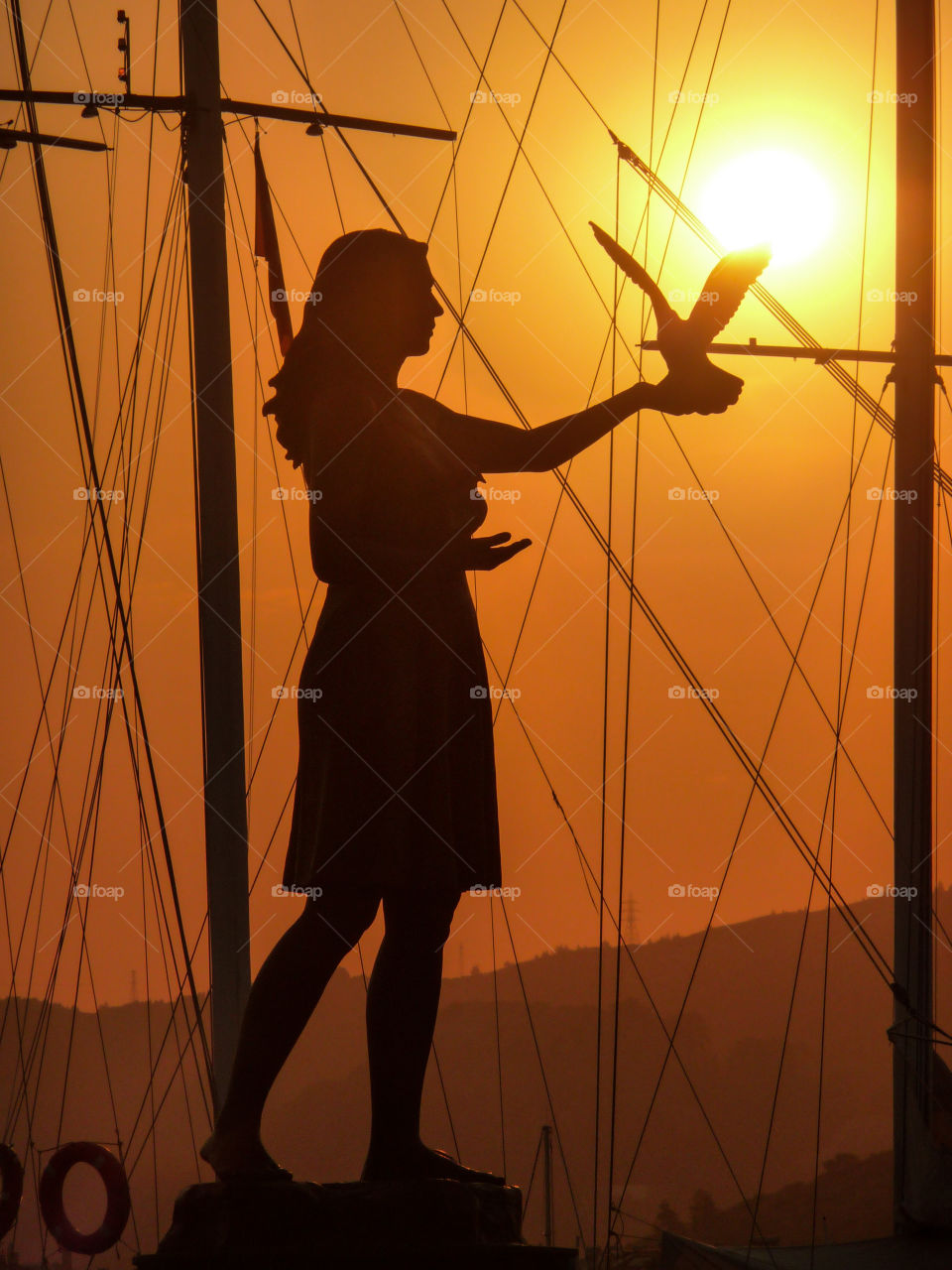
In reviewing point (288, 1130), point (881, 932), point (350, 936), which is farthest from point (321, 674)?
point (288, 1130)

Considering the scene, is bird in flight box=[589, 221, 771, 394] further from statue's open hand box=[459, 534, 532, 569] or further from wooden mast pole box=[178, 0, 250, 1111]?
wooden mast pole box=[178, 0, 250, 1111]

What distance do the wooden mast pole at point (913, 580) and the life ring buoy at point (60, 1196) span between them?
4921 mm

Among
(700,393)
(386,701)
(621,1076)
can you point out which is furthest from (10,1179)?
(621,1076)

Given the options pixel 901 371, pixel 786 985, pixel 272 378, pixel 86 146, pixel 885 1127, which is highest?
pixel 86 146

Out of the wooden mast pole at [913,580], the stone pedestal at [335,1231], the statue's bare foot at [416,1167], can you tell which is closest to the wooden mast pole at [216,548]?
the wooden mast pole at [913,580]

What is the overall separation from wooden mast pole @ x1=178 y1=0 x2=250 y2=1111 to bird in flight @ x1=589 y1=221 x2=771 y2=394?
6821mm

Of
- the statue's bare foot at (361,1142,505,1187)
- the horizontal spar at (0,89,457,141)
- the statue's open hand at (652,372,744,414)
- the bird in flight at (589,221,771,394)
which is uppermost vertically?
the horizontal spar at (0,89,457,141)

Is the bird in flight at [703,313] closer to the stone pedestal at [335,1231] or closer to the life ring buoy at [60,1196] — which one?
the stone pedestal at [335,1231]

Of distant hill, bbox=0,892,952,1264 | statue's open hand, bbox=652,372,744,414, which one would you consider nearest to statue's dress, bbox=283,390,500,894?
statue's open hand, bbox=652,372,744,414

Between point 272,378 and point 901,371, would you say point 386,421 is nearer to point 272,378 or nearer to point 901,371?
point 272,378

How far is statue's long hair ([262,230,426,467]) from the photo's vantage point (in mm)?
4574

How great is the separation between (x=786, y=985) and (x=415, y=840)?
35.8 m

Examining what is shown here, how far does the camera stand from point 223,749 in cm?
1083

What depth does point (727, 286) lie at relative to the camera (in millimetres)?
4137
